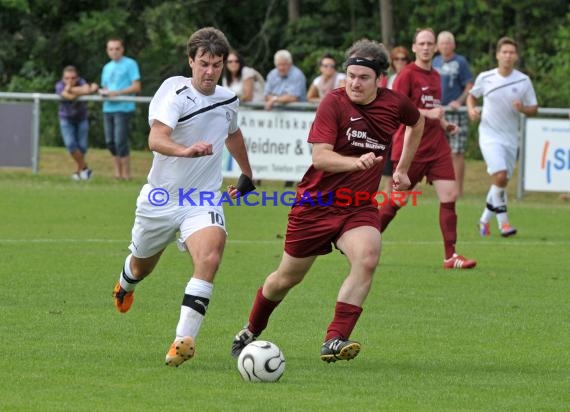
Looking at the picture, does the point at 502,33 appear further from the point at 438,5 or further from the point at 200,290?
the point at 200,290

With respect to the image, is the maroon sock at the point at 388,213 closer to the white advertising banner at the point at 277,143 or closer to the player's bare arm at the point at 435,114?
the player's bare arm at the point at 435,114

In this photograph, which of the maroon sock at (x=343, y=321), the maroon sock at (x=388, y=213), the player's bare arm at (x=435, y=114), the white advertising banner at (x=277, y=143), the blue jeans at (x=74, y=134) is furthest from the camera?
the blue jeans at (x=74, y=134)

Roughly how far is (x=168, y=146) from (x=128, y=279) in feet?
5.40

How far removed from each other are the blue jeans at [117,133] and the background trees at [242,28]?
13834mm

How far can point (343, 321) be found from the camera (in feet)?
28.5

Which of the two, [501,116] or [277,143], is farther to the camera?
[277,143]

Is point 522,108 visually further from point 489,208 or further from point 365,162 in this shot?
point 365,162

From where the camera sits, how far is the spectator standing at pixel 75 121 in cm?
2364

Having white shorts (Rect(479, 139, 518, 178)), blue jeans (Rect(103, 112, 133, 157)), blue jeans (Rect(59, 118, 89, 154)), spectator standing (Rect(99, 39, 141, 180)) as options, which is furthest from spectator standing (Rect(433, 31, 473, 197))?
Result: blue jeans (Rect(59, 118, 89, 154))

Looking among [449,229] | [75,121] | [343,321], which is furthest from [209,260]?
[75,121]

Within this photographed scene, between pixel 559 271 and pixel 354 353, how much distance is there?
626 cm

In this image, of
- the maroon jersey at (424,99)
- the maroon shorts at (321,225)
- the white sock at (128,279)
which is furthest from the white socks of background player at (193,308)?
the maroon jersey at (424,99)

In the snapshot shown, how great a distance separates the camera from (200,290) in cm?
870

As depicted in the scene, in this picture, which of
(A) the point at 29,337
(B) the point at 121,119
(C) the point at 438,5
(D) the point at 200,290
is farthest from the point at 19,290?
(C) the point at 438,5
